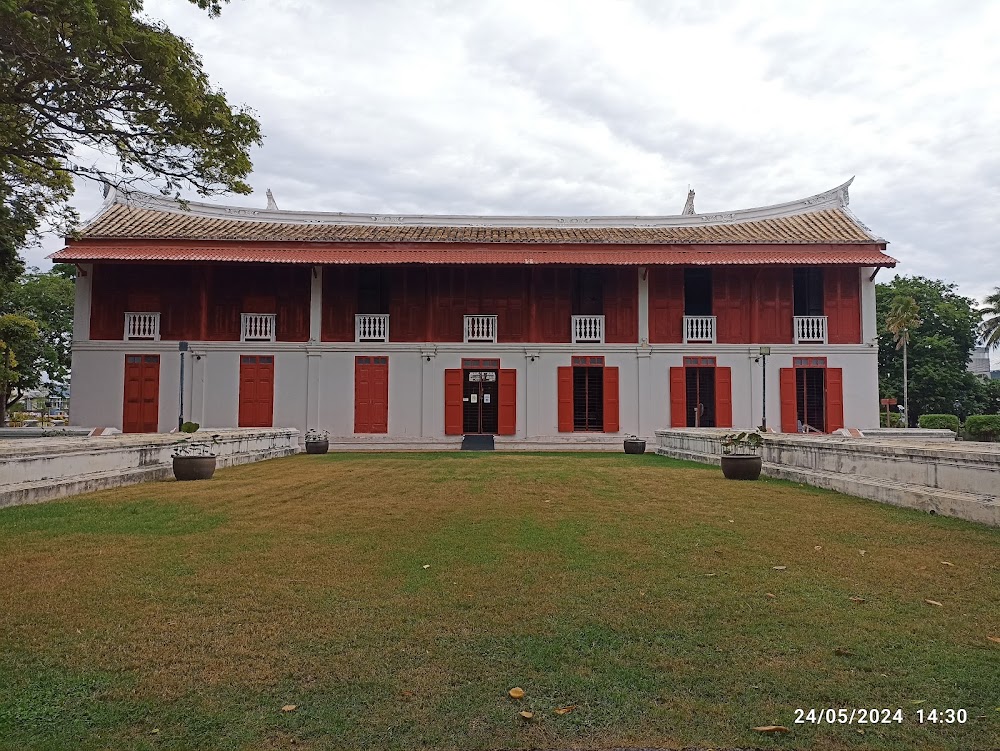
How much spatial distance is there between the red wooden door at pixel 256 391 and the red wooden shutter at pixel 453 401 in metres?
4.88

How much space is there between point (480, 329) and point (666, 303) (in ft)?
18.0

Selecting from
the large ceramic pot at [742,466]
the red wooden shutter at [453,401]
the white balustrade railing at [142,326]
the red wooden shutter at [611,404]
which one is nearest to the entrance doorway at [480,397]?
the red wooden shutter at [453,401]

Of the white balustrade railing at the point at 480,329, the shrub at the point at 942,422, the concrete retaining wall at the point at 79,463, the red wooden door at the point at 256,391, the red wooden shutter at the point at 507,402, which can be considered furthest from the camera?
the shrub at the point at 942,422

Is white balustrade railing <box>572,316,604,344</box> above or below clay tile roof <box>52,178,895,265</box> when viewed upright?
below

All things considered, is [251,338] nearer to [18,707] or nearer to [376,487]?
[376,487]

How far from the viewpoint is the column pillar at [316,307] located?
19.4 m

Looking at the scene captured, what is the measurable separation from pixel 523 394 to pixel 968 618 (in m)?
16.0

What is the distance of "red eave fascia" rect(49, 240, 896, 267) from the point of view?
1852 cm

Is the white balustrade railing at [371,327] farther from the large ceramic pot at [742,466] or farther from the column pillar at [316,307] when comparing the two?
the large ceramic pot at [742,466]

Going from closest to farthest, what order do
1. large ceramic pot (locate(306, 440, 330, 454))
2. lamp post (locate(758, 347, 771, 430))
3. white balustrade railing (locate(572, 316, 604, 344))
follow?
large ceramic pot (locate(306, 440, 330, 454)), lamp post (locate(758, 347, 771, 430)), white balustrade railing (locate(572, 316, 604, 344))

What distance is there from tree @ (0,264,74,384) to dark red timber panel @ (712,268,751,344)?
88.1 ft

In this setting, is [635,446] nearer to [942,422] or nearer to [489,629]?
[489,629]

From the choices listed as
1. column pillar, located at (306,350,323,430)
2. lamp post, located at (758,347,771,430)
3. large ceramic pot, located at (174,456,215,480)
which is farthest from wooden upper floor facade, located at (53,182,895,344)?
large ceramic pot, located at (174,456,215,480)

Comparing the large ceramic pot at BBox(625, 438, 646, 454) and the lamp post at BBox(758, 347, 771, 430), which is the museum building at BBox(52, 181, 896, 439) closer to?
the lamp post at BBox(758, 347, 771, 430)
